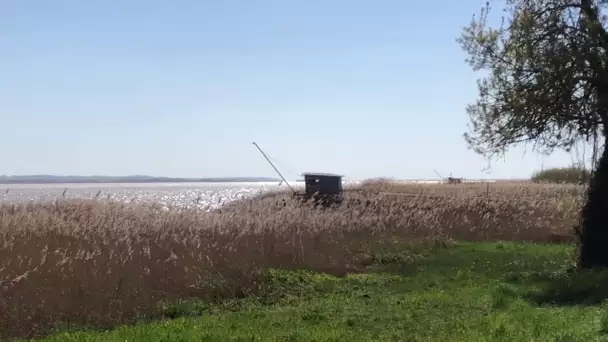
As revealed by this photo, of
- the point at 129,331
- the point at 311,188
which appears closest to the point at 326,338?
the point at 129,331

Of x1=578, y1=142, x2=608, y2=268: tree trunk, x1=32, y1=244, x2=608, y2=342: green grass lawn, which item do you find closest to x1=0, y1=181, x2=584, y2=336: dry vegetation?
x1=32, y1=244, x2=608, y2=342: green grass lawn

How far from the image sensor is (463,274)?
1806 cm

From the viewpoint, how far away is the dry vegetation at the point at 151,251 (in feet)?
41.6

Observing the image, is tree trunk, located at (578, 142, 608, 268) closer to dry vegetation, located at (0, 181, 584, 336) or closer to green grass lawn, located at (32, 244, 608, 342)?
green grass lawn, located at (32, 244, 608, 342)

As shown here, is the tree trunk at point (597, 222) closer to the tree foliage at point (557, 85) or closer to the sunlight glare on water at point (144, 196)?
the tree foliage at point (557, 85)

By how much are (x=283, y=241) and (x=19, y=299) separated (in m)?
8.84

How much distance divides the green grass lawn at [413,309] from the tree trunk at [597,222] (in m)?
0.81

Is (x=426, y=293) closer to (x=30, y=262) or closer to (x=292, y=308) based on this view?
(x=292, y=308)

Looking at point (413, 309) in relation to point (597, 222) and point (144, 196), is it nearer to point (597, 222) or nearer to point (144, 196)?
point (597, 222)

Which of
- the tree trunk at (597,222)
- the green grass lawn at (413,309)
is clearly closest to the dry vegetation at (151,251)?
the green grass lawn at (413,309)

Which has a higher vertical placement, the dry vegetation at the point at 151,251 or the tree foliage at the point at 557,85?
the tree foliage at the point at 557,85

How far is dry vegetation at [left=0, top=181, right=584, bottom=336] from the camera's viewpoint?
1267cm

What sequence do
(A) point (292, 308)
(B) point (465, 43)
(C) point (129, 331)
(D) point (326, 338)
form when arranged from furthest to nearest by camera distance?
(B) point (465, 43) → (A) point (292, 308) → (C) point (129, 331) → (D) point (326, 338)

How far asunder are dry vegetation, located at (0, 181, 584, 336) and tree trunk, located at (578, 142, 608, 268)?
6199 mm
